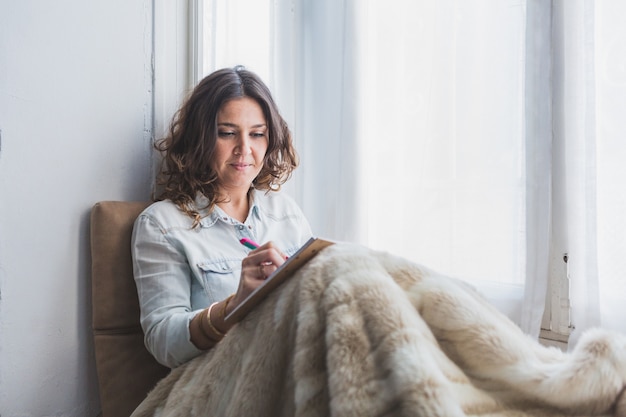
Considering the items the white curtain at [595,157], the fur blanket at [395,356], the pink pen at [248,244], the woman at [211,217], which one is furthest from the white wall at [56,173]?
the white curtain at [595,157]

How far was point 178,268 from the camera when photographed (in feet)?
3.57

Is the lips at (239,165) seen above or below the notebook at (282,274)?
above

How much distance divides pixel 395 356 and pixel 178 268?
0.65 meters

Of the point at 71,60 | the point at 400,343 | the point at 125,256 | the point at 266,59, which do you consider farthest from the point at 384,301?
the point at 266,59

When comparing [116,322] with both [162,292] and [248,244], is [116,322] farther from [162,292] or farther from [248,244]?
[248,244]

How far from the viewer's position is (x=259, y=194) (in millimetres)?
1403

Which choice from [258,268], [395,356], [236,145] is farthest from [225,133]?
[395,356]

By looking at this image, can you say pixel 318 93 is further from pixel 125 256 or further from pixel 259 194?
pixel 125 256

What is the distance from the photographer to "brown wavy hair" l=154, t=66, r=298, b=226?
4.04 feet

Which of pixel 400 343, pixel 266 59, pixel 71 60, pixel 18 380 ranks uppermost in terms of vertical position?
pixel 266 59

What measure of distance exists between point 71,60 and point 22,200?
0.34 m

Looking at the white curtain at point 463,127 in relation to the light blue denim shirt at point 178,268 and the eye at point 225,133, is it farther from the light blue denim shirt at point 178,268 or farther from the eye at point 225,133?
the light blue denim shirt at point 178,268

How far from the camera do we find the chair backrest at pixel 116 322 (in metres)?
1.07

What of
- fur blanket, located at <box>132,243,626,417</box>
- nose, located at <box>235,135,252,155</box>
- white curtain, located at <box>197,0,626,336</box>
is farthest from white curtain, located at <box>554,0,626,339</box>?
nose, located at <box>235,135,252,155</box>
